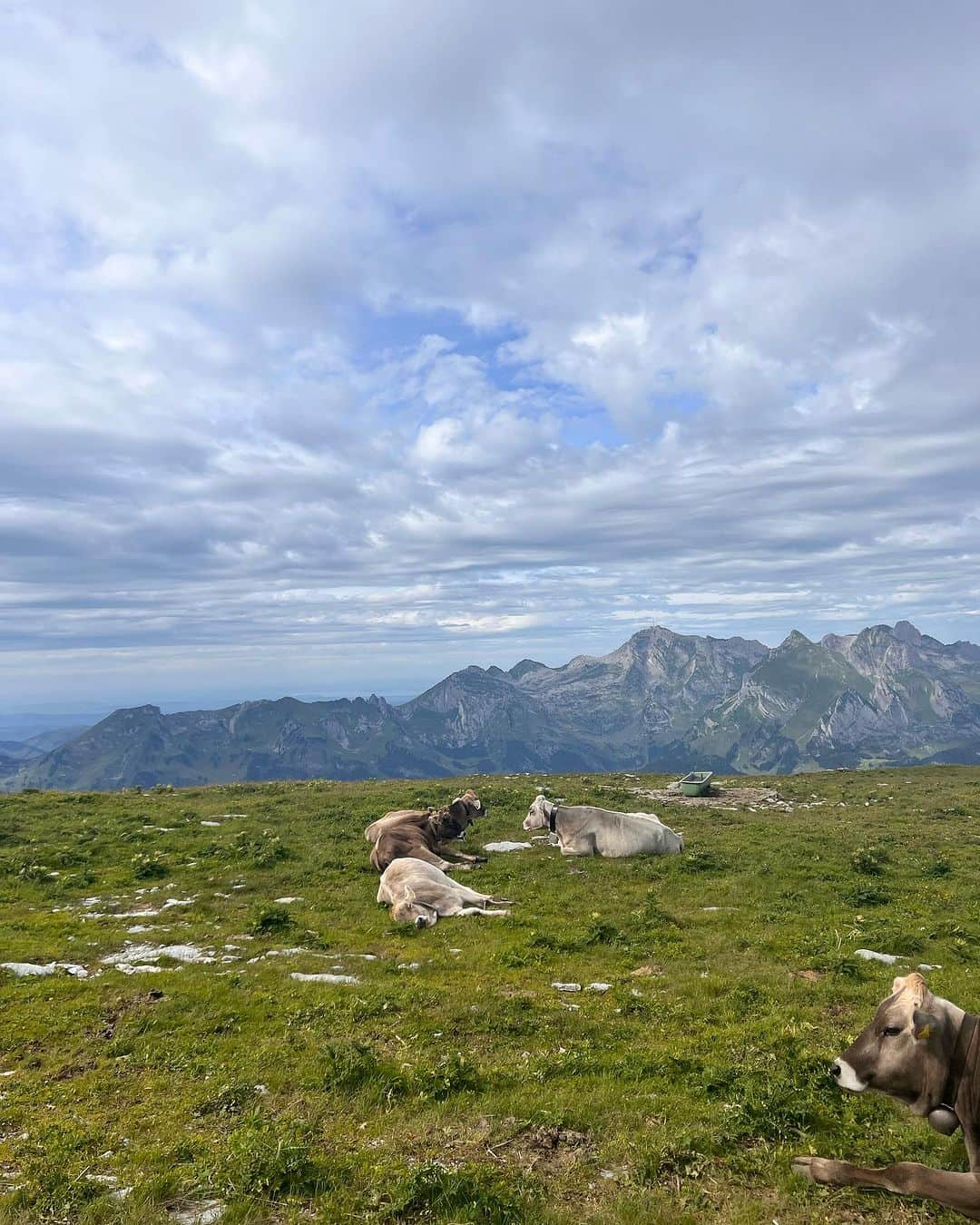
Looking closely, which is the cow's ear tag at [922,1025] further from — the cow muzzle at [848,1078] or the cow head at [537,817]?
the cow head at [537,817]

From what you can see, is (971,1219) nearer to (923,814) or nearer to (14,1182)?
(14,1182)

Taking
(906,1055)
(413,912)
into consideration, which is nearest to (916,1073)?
(906,1055)

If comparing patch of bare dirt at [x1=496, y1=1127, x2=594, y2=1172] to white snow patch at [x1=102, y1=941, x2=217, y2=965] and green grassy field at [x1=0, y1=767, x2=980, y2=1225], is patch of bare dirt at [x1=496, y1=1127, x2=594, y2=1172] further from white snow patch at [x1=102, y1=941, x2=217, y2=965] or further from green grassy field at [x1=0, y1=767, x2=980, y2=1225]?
white snow patch at [x1=102, y1=941, x2=217, y2=965]

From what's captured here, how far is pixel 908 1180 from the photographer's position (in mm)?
6875

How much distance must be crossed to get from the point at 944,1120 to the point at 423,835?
16.6 metres

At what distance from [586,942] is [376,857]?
8263 millimetres

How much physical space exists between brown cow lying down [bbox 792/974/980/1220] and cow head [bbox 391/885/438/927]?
33.2 feet

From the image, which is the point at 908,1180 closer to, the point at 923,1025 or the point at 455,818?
the point at 923,1025

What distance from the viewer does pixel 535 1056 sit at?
31.8ft

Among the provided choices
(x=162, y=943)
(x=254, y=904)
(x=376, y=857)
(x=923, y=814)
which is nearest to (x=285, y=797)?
(x=376, y=857)

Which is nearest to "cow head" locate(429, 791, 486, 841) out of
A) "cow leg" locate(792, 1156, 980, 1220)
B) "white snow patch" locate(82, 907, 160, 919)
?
"white snow patch" locate(82, 907, 160, 919)

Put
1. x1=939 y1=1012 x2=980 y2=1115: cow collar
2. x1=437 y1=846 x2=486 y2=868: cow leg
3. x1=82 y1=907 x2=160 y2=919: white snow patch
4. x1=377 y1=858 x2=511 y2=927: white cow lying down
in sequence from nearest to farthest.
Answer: x1=939 y1=1012 x2=980 y2=1115: cow collar < x1=377 y1=858 x2=511 y2=927: white cow lying down < x1=82 y1=907 x2=160 y2=919: white snow patch < x1=437 y1=846 x2=486 y2=868: cow leg

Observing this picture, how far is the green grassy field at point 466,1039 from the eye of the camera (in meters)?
6.92

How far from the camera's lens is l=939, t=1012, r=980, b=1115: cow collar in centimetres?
714
